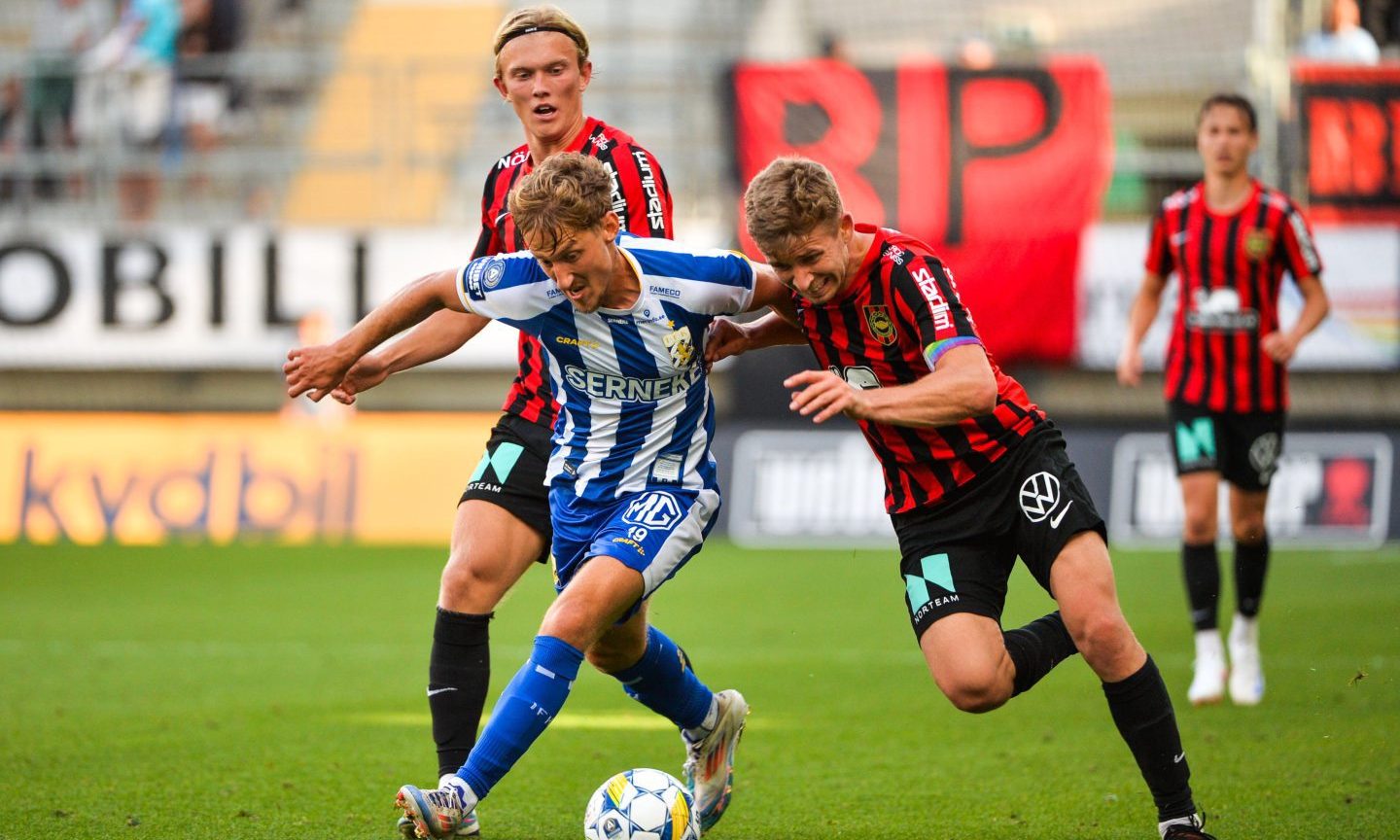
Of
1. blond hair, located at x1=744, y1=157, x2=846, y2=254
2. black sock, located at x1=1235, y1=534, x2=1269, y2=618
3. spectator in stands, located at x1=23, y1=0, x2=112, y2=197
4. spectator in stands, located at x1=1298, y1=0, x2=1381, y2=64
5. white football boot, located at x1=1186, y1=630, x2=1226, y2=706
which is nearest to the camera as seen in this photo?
blond hair, located at x1=744, y1=157, x2=846, y2=254

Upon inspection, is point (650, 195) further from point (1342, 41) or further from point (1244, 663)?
point (1342, 41)

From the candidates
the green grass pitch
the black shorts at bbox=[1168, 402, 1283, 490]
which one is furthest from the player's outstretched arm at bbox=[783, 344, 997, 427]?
the black shorts at bbox=[1168, 402, 1283, 490]

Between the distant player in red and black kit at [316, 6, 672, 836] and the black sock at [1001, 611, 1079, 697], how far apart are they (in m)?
1.35

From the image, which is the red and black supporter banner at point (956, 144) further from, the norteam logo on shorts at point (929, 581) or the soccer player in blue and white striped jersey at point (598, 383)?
the norteam logo on shorts at point (929, 581)

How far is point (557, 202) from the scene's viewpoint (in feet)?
13.4

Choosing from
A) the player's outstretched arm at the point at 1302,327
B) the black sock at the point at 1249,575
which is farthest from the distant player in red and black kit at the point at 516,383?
the black sock at the point at 1249,575

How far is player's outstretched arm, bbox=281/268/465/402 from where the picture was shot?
14.6 feet

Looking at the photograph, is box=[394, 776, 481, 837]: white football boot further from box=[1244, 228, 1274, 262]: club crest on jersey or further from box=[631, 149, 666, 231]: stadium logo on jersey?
box=[1244, 228, 1274, 262]: club crest on jersey

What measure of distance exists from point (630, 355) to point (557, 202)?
1.72 feet

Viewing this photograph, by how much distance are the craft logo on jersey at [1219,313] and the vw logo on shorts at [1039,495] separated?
2.97m

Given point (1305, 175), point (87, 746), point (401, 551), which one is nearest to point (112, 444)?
point (401, 551)

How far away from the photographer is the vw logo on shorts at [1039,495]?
14.2 ft

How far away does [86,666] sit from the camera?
25.0ft

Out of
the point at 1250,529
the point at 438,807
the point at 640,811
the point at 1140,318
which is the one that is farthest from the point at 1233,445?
the point at 438,807
